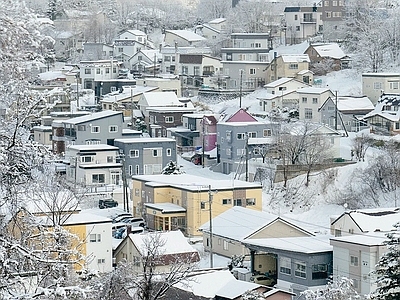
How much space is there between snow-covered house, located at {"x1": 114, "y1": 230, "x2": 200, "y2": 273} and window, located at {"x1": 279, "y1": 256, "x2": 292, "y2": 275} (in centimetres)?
101

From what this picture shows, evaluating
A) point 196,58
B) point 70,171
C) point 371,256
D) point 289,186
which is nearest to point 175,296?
point 371,256

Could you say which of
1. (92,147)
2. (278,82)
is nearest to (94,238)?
(92,147)

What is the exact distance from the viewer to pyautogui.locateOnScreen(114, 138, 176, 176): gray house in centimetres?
1808

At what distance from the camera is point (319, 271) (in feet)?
36.3

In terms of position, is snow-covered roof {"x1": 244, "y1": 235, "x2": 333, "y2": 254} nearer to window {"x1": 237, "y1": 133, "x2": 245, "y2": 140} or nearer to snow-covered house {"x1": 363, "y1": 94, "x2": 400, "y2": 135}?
window {"x1": 237, "y1": 133, "x2": 245, "y2": 140}

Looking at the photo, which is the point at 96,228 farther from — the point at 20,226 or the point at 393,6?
the point at 393,6

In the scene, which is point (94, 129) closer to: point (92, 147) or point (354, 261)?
point (92, 147)

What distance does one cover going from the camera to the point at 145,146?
18.1 meters

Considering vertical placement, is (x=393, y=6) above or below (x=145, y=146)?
above

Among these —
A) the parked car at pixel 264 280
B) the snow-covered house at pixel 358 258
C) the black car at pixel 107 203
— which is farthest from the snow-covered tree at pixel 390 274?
the black car at pixel 107 203

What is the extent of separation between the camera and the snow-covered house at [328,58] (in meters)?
24.6

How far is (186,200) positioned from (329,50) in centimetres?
1205

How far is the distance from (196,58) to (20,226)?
23.6m

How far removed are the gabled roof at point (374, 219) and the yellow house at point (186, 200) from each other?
229 centimetres
